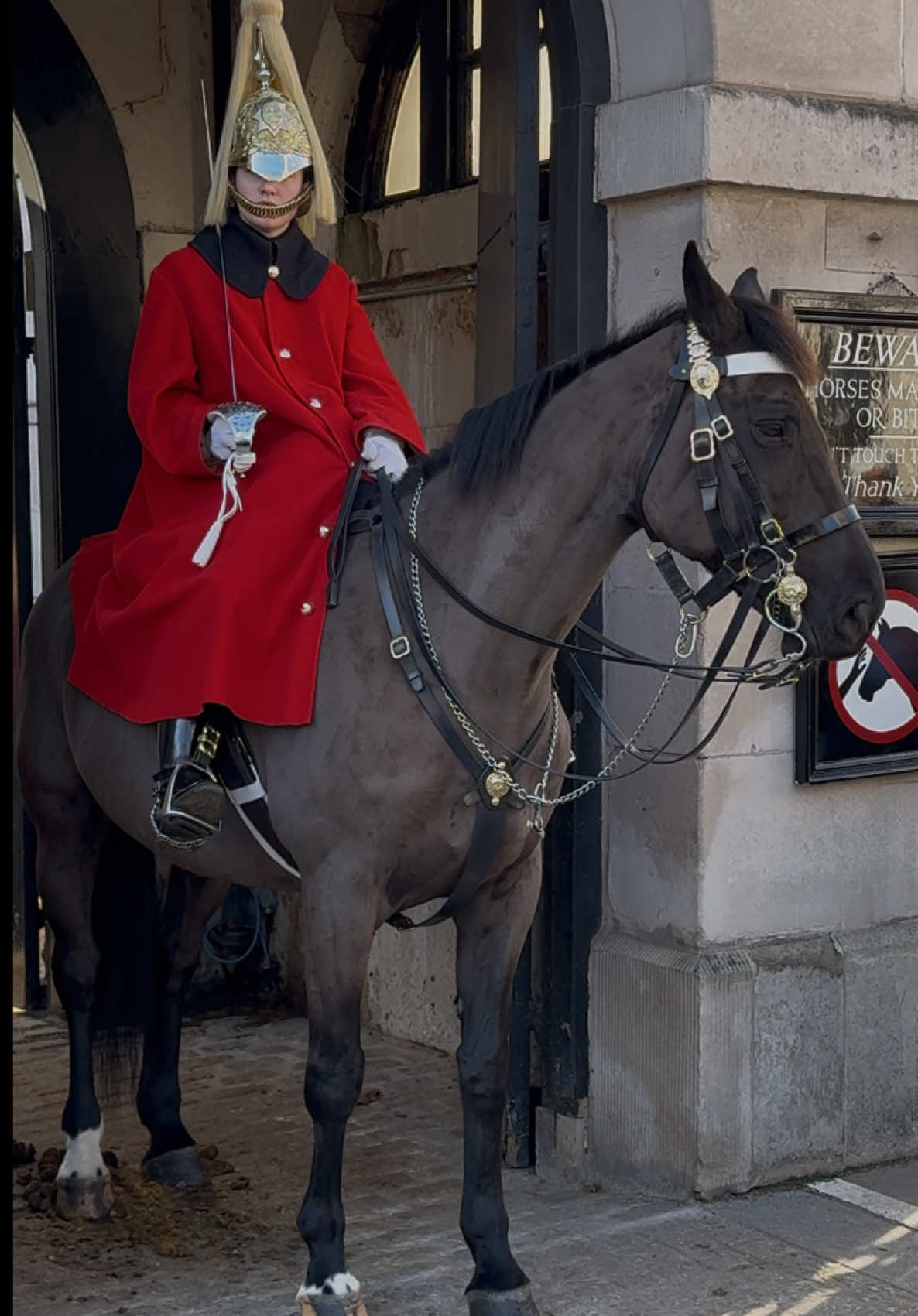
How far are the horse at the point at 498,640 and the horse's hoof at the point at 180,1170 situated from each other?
1100mm

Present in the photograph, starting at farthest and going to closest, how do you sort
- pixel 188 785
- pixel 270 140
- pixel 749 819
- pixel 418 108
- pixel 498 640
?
1. pixel 418 108
2. pixel 749 819
3. pixel 270 140
4. pixel 188 785
5. pixel 498 640

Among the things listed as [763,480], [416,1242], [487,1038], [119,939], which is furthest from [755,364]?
[119,939]

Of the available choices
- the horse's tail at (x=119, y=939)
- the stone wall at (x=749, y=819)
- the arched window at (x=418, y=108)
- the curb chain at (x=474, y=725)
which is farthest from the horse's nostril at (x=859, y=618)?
the arched window at (x=418, y=108)

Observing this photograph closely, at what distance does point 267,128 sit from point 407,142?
8.12 ft

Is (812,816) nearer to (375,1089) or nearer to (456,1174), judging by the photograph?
(456,1174)

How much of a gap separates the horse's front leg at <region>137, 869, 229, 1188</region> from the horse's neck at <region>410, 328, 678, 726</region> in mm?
1712

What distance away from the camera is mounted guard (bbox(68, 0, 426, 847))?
Result: 3902mm

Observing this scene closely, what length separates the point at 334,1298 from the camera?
12.6 feet

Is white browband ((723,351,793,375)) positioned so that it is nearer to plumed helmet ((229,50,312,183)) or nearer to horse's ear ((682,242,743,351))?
horse's ear ((682,242,743,351))

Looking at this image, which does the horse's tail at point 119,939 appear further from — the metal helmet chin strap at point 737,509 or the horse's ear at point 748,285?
the horse's ear at point 748,285

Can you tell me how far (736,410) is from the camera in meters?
3.51

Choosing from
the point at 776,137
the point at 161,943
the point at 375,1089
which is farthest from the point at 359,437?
the point at 375,1089

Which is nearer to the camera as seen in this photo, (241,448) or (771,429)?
(771,429)

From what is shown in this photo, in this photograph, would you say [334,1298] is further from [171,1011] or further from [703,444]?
[703,444]
